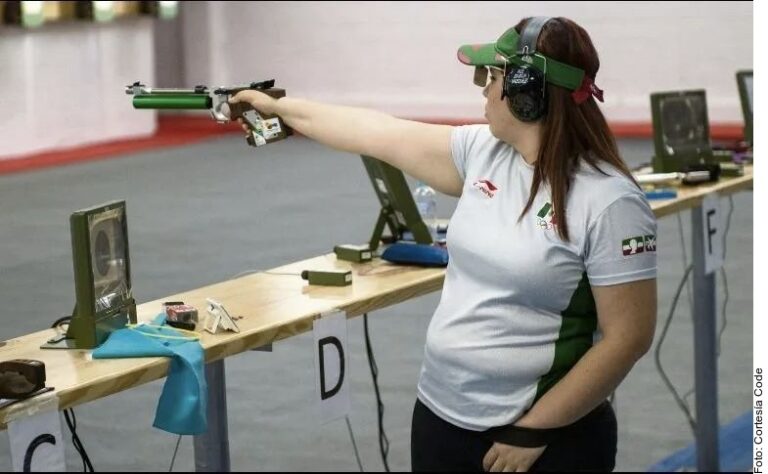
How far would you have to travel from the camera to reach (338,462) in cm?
445

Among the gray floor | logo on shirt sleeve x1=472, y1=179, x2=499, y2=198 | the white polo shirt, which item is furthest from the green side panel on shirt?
the gray floor

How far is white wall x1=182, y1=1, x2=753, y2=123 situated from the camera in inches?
514

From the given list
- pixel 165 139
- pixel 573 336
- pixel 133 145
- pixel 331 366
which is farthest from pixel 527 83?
pixel 165 139

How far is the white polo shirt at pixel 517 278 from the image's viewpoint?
221cm

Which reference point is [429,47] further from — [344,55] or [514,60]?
[514,60]

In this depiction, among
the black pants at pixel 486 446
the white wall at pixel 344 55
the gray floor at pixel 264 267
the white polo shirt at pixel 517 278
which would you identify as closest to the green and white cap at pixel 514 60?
the white polo shirt at pixel 517 278

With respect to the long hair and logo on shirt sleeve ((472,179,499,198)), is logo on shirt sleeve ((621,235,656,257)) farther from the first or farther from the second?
logo on shirt sleeve ((472,179,499,198))

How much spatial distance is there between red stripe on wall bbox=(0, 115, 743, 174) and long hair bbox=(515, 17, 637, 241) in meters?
8.73

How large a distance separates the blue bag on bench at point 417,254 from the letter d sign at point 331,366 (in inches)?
18.1

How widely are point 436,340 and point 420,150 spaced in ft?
1.33

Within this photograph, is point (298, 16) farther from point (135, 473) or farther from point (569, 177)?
point (569, 177)

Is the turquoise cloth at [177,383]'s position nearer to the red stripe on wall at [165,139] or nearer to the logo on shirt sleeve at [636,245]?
the logo on shirt sleeve at [636,245]

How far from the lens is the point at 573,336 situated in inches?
91.0

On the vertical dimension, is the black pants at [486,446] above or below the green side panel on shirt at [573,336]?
below
